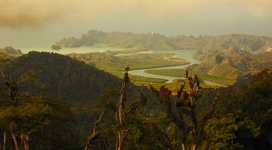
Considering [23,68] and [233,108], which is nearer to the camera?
[233,108]

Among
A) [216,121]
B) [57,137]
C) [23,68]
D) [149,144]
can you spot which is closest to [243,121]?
[216,121]

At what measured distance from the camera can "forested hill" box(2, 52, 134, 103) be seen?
95.1 m

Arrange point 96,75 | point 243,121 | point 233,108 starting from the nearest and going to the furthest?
point 243,121, point 233,108, point 96,75

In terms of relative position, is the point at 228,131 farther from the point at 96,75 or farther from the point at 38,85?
the point at 96,75

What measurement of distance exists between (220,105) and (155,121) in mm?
11065

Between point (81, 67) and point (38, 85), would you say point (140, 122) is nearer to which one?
point (38, 85)

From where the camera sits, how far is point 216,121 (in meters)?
25.0

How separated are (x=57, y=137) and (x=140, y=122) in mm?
16035

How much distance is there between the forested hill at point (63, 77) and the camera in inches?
3745

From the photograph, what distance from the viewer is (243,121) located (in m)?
28.7

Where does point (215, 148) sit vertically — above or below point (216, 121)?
below

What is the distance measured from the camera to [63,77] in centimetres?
10562

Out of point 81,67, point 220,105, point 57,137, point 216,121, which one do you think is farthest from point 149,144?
point 81,67

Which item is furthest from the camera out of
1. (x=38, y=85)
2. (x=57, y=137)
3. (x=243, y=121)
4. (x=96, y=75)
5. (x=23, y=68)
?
(x=96, y=75)
